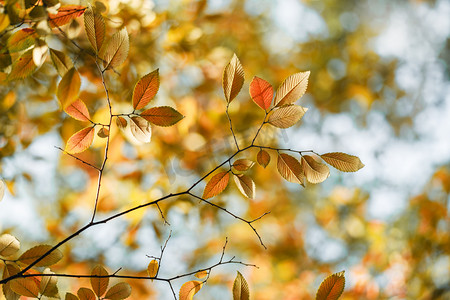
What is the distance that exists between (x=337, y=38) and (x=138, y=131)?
8.88 feet

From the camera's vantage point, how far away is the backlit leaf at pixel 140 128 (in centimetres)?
42

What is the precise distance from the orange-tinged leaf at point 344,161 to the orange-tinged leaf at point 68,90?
302 millimetres

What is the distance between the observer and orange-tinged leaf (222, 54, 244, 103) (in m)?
0.41

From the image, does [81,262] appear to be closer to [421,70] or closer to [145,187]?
[145,187]

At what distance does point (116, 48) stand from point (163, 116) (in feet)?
0.32

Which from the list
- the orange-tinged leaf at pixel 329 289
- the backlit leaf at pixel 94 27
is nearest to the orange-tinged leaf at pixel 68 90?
the backlit leaf at pixel 94 27

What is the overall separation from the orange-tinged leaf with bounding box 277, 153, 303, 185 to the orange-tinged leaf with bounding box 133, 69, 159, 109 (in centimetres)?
19

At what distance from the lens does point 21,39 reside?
0.38 metres

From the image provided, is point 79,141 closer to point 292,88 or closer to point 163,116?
point 163,116

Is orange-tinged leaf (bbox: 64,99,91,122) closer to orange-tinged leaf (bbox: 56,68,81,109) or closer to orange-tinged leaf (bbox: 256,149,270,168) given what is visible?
orange-tinged leaf (bbox: 56,68,81,109)

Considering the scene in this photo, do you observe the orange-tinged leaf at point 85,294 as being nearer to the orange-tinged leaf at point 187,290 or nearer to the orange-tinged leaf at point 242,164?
the orange-tinged leaf at point 187,290

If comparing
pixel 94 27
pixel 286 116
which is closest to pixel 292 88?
pixel 286 116

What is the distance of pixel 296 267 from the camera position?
7.02ft

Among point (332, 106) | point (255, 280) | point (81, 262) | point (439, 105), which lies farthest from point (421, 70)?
point (81, 262)
